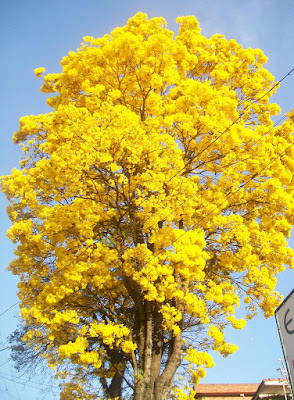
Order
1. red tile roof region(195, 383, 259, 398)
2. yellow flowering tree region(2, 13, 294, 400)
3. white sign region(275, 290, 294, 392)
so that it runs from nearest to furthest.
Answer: white sign region(275, 290, 294, 392) → yellow flowering tree region(2, 13, 294, 400) → red tile roof region(195, 383, 259, 398)

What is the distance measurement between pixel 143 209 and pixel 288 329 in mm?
4093

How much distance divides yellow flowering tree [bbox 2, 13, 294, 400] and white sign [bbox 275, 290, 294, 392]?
264 cm

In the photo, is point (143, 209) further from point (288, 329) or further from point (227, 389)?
point (227, 389)

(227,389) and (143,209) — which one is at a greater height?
(143,209)

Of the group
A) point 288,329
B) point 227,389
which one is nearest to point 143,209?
point 288,329

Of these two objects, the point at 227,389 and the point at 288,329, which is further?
the point at 227,389

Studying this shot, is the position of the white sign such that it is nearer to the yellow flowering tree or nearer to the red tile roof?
A: the yellow flowering tree

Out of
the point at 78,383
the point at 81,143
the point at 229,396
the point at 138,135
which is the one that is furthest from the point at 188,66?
the point at 229,396

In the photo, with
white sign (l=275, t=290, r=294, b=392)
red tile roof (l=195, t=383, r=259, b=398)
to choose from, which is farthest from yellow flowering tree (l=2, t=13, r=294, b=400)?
red tile roof (l=195, t=383, r=259, b=398)

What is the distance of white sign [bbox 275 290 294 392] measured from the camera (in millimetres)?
3752

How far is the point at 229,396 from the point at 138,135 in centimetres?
2460

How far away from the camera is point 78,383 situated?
8.17m

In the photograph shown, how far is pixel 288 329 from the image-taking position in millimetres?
3854

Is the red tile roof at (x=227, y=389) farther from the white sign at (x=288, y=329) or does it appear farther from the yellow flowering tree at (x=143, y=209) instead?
the white sign at (x=288, y=329)
